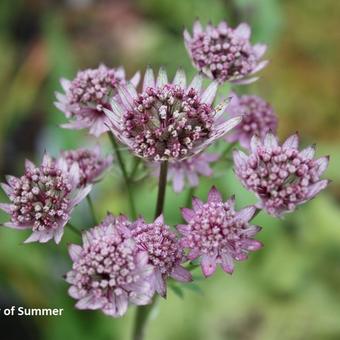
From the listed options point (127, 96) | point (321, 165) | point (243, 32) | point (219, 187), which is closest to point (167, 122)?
point (127, 96)

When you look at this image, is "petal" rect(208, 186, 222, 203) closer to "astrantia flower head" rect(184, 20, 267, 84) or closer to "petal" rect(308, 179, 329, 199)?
"petal" rect(308, 179, 329, 199)

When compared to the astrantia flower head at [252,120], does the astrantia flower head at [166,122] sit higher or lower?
lower

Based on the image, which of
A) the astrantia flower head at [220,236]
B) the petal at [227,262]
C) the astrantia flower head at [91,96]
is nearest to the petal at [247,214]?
the astrantia flower head at [220,236]

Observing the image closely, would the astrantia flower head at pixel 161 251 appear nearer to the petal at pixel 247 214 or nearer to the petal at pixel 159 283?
the petal at pixel 159 283

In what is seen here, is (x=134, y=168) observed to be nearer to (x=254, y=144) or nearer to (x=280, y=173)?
(x=254, y=144)

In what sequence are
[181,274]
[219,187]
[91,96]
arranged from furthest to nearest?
[219,187]
[91,96]
[181,274]

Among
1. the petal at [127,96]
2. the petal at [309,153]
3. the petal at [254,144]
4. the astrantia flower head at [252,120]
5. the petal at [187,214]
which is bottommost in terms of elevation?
the petal at [187,214]

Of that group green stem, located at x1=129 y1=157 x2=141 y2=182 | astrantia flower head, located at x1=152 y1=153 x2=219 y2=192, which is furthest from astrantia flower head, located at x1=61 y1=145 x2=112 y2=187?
astrantia flower head, located at x1=152 y1=153 x2=219 y2=192
